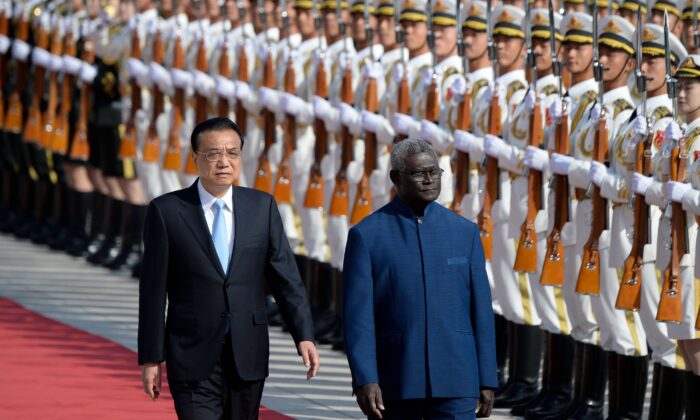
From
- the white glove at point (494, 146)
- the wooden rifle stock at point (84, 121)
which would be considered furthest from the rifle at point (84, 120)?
the white glove at point (494, 146)

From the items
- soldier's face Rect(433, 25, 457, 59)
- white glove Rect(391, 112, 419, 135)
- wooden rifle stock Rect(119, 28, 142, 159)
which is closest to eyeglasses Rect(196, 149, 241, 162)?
white glove Rect(391, 112, 419, 135)

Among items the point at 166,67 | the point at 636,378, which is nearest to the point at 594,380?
the point at 636,378

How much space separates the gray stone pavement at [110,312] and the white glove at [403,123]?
1.27 m

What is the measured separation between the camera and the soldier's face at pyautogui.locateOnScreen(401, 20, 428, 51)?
33.9 ft

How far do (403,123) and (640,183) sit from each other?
2296mm

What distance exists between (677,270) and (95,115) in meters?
7.10

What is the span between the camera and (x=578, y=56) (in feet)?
28.7

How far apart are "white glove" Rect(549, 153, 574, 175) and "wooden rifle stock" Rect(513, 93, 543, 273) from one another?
1.03 feet

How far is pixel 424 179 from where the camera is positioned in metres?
5.79

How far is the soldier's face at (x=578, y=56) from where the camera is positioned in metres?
8.73

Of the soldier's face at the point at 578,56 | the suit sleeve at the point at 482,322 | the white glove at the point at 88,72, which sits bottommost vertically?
the suit sleeve at the point at 482,322

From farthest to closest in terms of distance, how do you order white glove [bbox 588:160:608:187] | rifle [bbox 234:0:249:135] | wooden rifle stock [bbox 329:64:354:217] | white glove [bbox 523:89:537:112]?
rifle [bbox 234:0:249:135], wooden rifle stock [bbox 329:64:354:217], white glove [bbox 523:89:537:112], white glove [bbox 588:160:608:187]

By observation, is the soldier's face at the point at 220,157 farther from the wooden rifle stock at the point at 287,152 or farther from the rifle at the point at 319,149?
the wooden rifle stock at the point at 287,152

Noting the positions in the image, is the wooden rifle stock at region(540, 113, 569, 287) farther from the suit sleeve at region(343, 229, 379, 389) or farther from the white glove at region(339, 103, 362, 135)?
the suit sleeve at region(343, 229, 379, 389)
